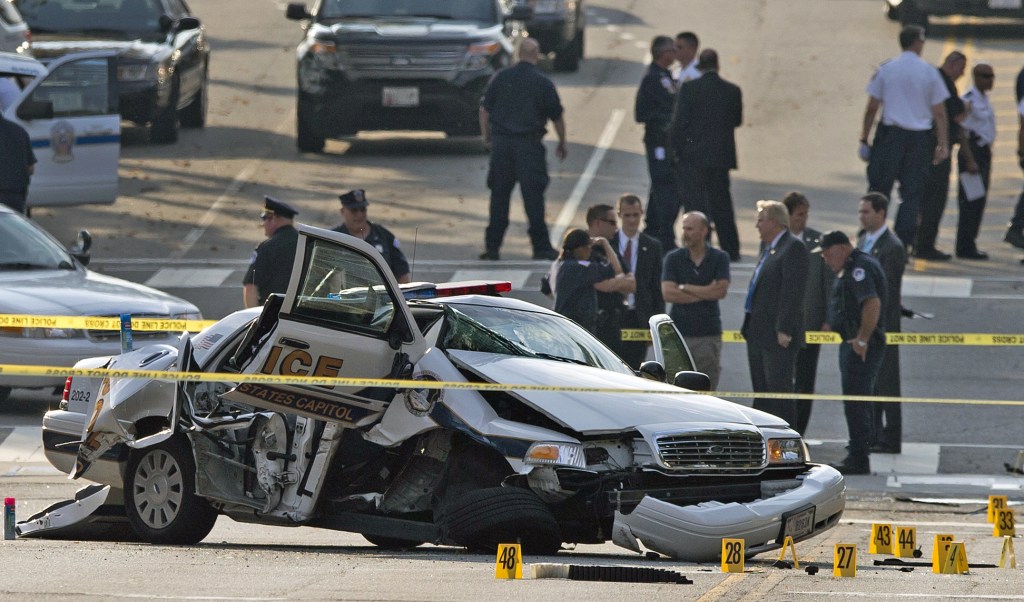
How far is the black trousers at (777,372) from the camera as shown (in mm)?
13211

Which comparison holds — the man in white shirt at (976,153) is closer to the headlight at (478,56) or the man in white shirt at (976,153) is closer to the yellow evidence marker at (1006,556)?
the headlight at (478,56)

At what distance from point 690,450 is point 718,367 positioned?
15.9 feet

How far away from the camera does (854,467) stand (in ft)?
42.5

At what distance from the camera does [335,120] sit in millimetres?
20859

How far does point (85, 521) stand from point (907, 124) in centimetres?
973

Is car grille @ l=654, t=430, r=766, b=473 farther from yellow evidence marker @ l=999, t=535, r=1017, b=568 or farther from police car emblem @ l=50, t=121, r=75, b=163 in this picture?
police car emblem @ l=50, t=121, r=75, b=163

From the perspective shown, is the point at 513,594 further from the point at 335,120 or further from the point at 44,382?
the point at 335,120

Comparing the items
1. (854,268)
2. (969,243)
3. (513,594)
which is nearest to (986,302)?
(969,243)

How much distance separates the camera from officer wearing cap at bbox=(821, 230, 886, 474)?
12977 mm

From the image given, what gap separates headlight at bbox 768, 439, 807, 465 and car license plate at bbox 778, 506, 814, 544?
0.37 meters

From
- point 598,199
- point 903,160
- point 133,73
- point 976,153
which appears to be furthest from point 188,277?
point 976,153

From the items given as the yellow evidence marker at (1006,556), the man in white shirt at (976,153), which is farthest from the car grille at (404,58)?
the yellow evidence marker at (1006,556)

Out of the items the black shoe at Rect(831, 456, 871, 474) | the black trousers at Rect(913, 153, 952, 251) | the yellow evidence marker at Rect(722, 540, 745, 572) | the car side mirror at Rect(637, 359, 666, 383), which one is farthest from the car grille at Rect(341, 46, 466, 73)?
the yellow evidence marker at Rect(722, 540, 745, 572)

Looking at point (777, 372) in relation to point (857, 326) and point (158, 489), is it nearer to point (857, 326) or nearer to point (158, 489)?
point (857, 326)
